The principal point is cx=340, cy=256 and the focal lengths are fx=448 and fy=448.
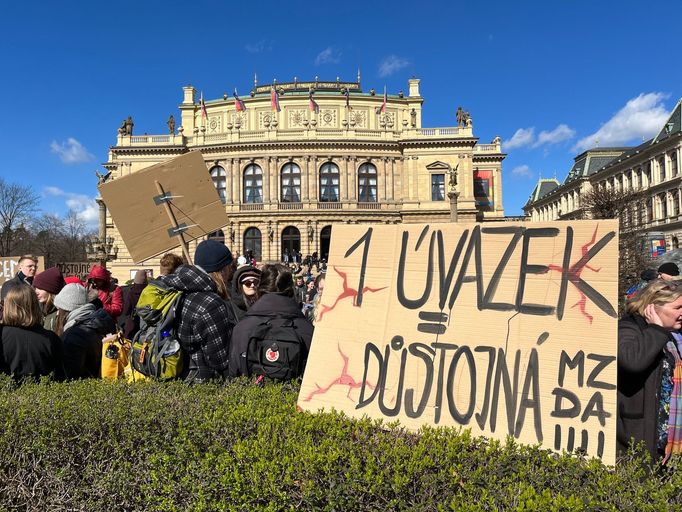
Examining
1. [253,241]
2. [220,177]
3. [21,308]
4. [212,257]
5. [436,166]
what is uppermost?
[436,166]

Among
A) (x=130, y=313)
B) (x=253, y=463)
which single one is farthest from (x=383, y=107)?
(x=253, y=463)

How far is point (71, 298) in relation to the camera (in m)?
4.65

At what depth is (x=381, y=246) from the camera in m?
3.19

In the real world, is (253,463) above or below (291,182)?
below

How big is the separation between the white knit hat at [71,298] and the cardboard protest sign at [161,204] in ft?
2.71

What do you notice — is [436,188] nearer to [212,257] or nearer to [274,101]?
[274,101]

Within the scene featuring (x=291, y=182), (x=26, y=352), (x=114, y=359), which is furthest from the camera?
(x=291, y=182)

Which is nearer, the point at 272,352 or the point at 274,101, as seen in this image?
the point at 272,352

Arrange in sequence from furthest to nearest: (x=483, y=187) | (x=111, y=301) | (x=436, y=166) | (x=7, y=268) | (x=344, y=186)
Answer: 1. (x=483, y=187)
2. (x=344, y=186)
3. (x=436, y=166)
4. (x=7, y=268)
5. (x=111, y=301)

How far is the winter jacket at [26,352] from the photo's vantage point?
372 cm

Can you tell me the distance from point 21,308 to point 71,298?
984mm

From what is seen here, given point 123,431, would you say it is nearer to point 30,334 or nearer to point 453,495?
point 30,334

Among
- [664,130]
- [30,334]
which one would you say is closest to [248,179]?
[30,334]

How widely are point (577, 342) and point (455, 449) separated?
937mm
